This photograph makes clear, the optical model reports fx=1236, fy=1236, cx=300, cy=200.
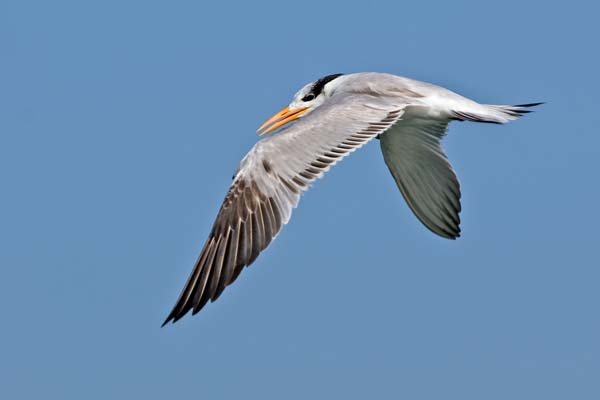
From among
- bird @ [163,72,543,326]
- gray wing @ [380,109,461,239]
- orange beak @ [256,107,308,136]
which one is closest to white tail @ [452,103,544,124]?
bird @ [163,72,543,326]

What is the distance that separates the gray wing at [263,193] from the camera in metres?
12.9

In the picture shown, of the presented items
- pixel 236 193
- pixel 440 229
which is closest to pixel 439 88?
pixel 440 229

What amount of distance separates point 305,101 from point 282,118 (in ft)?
1.47

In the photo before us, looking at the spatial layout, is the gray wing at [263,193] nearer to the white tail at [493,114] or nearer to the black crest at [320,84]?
the white tail at [493,114]

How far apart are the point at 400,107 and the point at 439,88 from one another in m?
1.01

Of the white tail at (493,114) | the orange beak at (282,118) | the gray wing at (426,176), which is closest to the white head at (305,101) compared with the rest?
the orange beak at (282,118)

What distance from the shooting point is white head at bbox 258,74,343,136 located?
54.9 feet

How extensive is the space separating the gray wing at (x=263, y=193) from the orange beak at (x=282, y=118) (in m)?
2.36

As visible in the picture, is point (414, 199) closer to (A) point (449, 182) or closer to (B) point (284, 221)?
(A) point (449, 182)

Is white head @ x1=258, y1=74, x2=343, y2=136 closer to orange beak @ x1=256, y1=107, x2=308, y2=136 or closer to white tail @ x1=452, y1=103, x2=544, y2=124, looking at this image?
orange beak @ x1=256, y1=107, x2=308, y2=136

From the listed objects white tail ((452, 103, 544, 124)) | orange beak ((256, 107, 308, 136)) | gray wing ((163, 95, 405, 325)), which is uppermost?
orange beak ((256, 107, 308, 136))

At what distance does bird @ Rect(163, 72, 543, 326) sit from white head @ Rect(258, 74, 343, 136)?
0.01 m

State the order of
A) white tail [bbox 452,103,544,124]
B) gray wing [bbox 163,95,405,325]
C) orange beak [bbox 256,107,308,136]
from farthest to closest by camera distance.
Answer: orange beak [bbox 256,107,308,136], white tail [bbox 452,103,544,124], gray wing [bbox 163,95,405,325]

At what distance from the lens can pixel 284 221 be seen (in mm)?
13188
